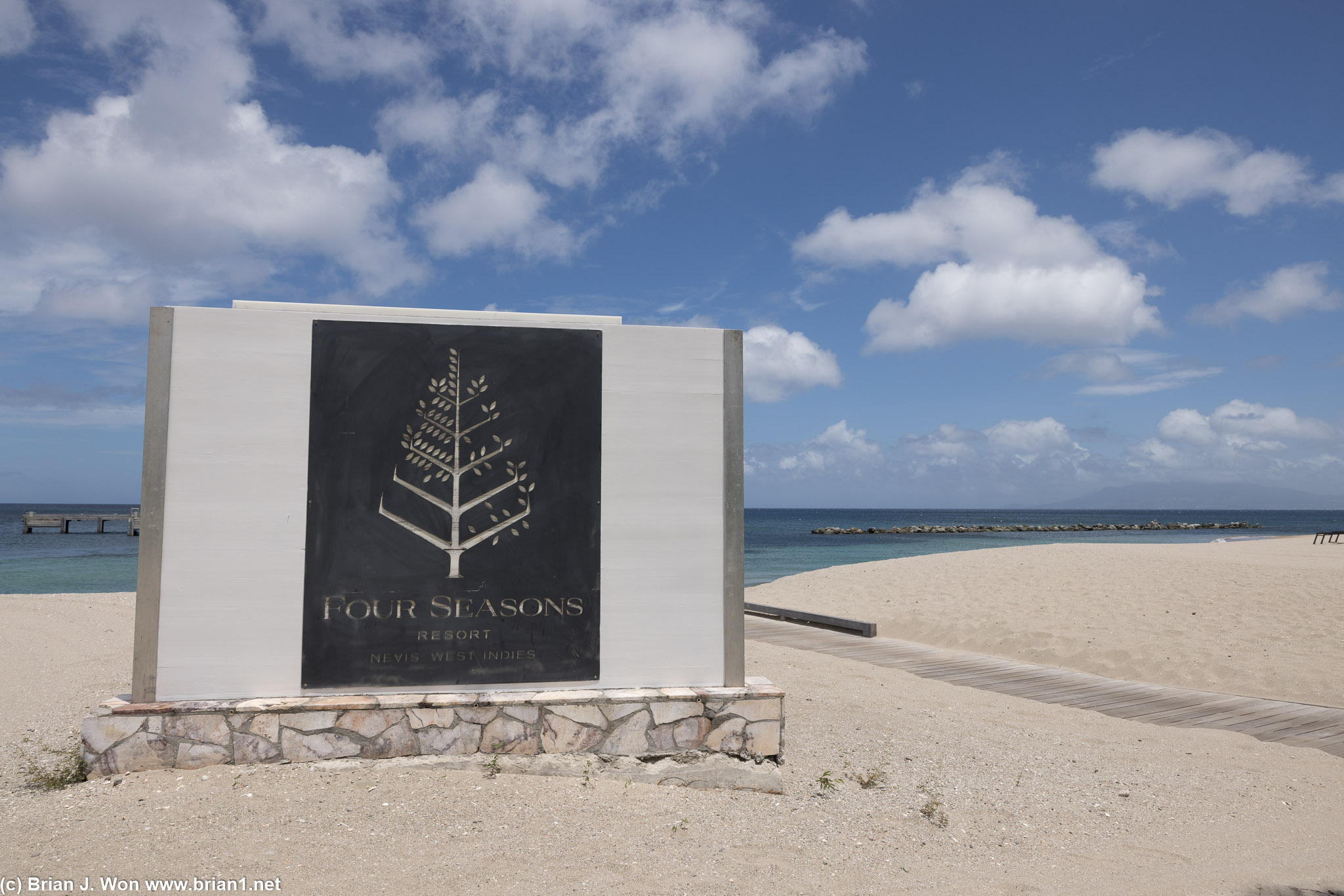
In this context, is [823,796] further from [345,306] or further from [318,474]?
[345,306]

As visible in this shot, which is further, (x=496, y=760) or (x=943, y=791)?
Result: (x=943, y=791)

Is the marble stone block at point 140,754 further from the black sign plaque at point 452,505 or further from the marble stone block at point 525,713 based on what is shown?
the marble stone block at point 525,713

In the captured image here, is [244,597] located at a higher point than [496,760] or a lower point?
higher

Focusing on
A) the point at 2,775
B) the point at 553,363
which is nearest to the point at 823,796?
the point at 553,363

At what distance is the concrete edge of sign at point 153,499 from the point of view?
15.5ft

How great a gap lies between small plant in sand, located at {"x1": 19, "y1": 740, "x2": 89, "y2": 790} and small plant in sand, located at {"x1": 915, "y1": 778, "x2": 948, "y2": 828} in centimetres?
499

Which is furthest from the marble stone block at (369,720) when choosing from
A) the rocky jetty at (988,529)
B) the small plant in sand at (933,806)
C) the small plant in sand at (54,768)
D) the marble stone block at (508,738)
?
the rocky jetty at (988,529)

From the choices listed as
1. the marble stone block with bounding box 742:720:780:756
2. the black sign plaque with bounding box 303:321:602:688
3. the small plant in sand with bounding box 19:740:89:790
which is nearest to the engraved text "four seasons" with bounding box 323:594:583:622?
the black sign plaque with bounding box 303:321:602:688

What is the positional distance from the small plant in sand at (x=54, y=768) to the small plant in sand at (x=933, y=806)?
4989 mm

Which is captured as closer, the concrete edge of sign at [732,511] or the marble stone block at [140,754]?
the marble stone block at [140,754]

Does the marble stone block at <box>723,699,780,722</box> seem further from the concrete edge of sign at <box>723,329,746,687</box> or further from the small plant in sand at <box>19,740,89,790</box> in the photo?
the small plant in sand at <box>19,740,89,790</box>

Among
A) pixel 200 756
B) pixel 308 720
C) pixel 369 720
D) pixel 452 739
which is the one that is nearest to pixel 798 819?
pixel 452 739

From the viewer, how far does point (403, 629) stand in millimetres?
4977

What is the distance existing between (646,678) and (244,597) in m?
2.55
